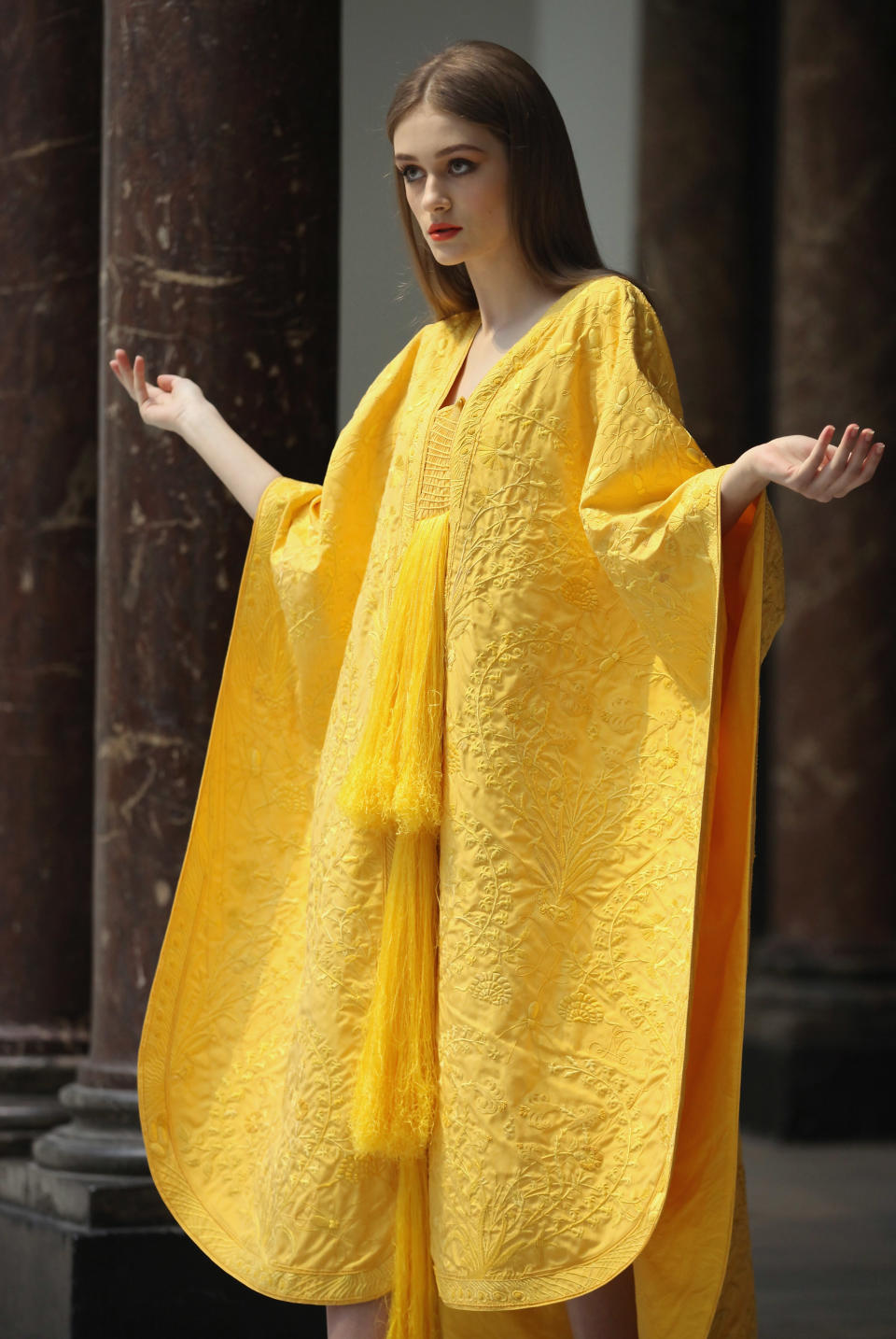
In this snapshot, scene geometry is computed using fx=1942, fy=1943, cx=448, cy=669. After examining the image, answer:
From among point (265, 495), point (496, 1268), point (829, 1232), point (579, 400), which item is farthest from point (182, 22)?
point (829, 1232)

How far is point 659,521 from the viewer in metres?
2.42

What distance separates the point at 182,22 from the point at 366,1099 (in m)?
1.81

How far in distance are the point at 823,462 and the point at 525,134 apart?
2.02ft

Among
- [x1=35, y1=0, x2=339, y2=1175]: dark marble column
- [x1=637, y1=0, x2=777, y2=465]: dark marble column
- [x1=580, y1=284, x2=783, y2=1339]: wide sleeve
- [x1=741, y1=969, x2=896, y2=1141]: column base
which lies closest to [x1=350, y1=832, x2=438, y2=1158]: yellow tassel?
[x1=580, y1=284, x2=783, y2=1339]: wide sleeve

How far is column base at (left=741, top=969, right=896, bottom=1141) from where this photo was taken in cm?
563

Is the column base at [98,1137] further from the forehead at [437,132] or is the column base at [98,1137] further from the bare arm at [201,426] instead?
the forehead at [437,132]

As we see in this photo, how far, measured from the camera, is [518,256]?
2.57 meters

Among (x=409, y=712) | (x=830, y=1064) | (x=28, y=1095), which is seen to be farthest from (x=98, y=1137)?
(x=830, y=1064)

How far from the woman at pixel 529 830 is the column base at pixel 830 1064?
122 inches

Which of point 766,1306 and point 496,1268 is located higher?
point 496,1268

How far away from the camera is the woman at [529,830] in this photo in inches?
93.8

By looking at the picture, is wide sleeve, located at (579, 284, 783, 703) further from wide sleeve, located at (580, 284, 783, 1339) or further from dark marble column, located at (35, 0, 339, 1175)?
dark marble column, located at (35, 0, 339, 1175)

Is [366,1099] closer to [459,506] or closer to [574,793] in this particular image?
[574,793]

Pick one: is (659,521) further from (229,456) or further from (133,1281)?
(133,1281)
